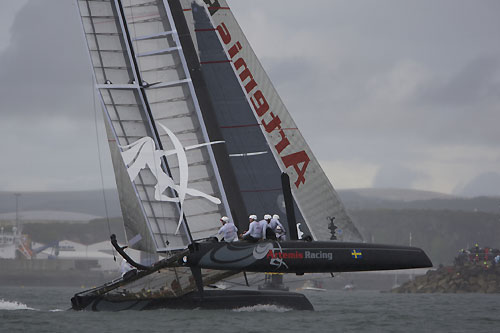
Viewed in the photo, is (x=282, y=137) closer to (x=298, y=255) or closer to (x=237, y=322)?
(x=298, y=255)

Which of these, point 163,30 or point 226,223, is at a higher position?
point 163,30

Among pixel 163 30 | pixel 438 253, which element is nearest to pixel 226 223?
pixel 163 30

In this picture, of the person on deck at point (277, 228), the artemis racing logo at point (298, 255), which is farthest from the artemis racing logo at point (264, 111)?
the artemis racing logo at point (298, 255)

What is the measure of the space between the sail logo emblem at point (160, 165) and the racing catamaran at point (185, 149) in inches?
0.9

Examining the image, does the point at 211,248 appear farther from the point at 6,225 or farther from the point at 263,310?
the point at 6,225

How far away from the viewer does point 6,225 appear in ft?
451

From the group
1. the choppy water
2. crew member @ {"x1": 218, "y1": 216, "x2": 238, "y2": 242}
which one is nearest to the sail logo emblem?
crew member @ {"x1": 218, "y1": 216, "x2": 238, "y2": 242}

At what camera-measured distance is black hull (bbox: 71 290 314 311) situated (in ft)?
61.0

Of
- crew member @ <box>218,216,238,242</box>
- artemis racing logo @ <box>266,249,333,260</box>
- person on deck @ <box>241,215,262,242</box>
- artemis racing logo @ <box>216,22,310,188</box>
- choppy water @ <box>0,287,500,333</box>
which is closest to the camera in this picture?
choppy water @ <box>0,287,500,333</box>

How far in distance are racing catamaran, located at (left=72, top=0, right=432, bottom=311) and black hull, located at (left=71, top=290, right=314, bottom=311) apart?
0.8 inches

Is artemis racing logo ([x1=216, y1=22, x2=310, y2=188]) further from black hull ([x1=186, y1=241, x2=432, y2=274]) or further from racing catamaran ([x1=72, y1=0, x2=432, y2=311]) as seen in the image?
black hull ([x1=186, y1=241, x2=432, y2=274])

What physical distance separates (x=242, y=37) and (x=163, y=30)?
6.34 ft

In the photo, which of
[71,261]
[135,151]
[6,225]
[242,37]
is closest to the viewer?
[135,151]

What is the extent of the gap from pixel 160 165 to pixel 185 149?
66 cm
